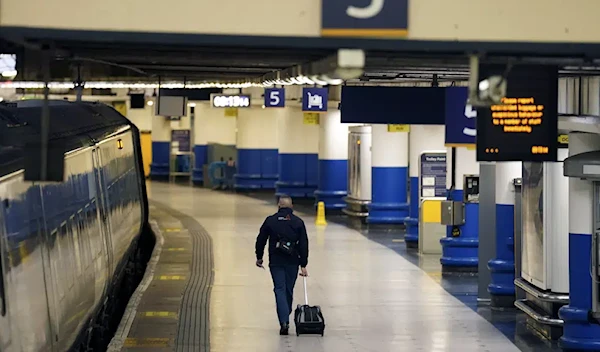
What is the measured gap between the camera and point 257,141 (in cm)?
4234

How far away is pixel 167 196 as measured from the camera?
41031mm

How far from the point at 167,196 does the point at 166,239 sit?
16.1 metres

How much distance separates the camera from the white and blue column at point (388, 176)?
89.7 ft

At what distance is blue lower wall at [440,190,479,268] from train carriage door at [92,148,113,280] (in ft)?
25.7

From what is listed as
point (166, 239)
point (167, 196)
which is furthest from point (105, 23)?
point (167, 196)

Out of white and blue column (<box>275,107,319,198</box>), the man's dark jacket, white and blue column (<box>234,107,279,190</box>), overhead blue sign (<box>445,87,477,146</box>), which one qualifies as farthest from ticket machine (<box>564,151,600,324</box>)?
white and blue column (<box>234,107,279,190</box>)

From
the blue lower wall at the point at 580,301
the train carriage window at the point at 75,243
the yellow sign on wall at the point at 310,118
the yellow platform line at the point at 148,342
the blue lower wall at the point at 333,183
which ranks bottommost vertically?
the yellow platform line at the point at 148,342

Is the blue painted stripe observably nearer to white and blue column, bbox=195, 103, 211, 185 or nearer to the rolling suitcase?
white and blue column, bbox=195, 103, 211, 185

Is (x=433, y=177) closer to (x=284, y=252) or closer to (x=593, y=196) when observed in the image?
(x=284, y=252)

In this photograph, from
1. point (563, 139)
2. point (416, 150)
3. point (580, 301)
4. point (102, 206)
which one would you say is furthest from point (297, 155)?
point (580, 301)

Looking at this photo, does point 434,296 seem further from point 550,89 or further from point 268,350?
point 550,89

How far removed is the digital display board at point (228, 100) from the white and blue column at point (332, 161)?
8.96 ft

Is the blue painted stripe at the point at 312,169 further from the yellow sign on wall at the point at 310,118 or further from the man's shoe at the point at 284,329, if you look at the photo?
the man's shoe at the point at 284,329

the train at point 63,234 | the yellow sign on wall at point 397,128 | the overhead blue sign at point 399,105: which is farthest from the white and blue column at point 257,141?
the overhead blue sign at point 399,105
